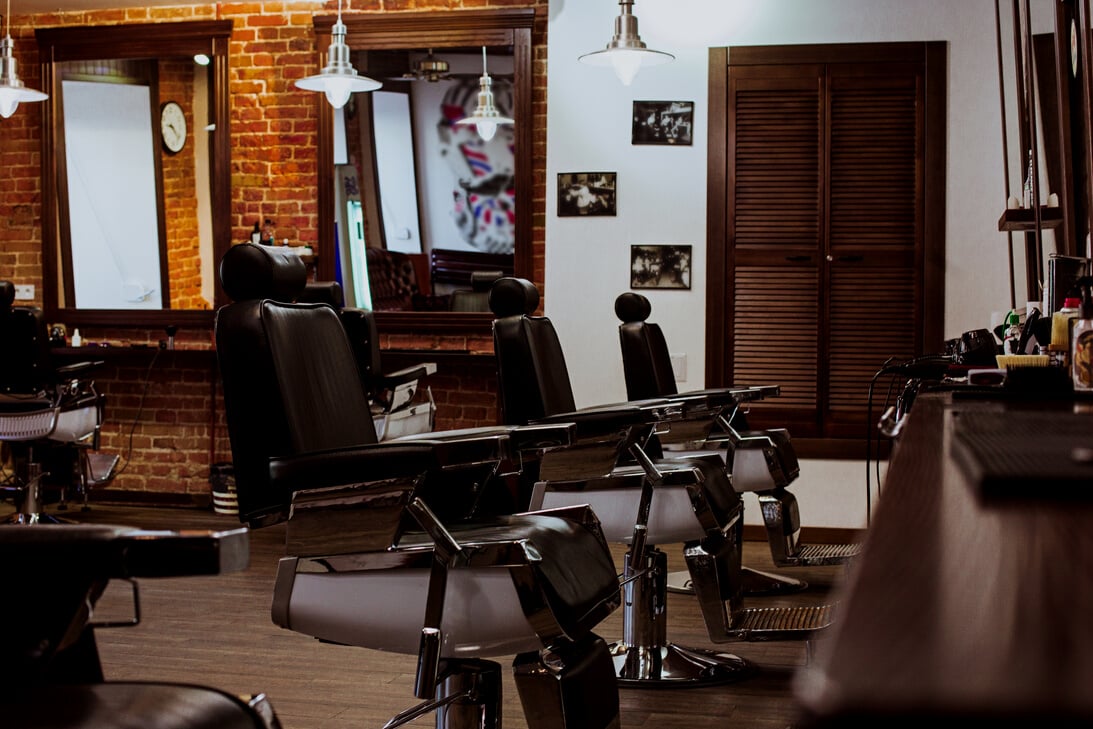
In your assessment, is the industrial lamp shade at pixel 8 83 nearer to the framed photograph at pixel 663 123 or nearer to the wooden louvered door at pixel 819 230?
the framed photograph at pixel 663 123

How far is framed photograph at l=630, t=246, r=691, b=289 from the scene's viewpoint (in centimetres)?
609

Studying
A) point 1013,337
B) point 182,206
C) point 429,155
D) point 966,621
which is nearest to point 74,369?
point 182,206

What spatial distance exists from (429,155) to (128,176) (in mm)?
1993

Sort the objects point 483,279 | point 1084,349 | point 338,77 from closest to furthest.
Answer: point 1084,349 → point 338,77 → point 483,279

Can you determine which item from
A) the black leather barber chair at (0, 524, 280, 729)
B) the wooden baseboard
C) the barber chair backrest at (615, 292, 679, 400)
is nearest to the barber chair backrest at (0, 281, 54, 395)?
the barber chair backrest at (615, 292, 679, 400)

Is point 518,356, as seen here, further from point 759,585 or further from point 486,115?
point 486,115

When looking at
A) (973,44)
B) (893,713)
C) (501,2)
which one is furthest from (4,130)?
(893,713)

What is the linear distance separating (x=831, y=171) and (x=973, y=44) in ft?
2.96

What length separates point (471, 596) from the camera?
1927 mm

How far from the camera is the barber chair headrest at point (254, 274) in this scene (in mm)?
2193

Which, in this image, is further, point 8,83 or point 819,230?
point 8,83

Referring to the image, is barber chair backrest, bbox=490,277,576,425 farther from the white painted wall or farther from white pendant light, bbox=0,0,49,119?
white pendant light, bbox=0,0,49,119

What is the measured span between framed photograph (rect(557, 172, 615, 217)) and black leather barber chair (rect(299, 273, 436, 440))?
1084mm

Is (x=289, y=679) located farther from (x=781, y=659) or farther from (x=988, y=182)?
(x=988, y=182)
